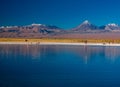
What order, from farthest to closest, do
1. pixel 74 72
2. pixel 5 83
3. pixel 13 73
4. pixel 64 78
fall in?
1. pixel 74 72
2. pixel 13 73
3. pixel 64 78
4. pixel 5 83

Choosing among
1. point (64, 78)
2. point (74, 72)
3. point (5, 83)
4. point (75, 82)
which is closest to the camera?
point (5, 83)

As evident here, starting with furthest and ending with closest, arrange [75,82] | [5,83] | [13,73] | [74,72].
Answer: [74,72] < [13,73] < [75,82] < [5,83]

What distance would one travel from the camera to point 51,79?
60.2 ft

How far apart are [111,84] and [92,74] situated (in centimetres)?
380

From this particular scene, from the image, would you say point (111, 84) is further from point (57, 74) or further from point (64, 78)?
point (57, 74)

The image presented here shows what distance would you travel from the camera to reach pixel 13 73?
20.3 meters

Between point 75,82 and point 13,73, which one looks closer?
point 75,82

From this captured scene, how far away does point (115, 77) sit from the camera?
19.8 meters

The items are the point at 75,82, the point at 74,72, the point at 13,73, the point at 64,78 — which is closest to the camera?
the point at 75,82

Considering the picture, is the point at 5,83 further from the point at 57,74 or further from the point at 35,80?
the point at 57,74

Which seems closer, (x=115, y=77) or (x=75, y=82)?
(x=75, y=82)

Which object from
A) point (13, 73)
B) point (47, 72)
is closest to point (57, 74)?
point (47, 72)

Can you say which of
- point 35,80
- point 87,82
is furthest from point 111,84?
point 35,80

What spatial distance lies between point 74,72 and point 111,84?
16.1 ft
